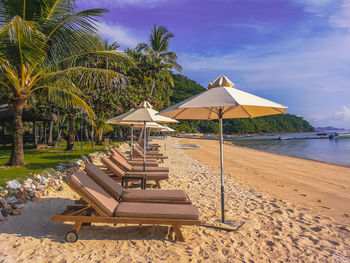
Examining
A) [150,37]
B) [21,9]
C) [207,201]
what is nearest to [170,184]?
[207,201]

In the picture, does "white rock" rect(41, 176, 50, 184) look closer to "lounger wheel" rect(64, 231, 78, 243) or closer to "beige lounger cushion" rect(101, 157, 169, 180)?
"beige lounger cushion" rect(101, 157, 169, 180)

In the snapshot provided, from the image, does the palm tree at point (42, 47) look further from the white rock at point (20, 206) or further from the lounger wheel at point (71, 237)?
the lounger wheel at point (71, 237)

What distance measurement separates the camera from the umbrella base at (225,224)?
3.60m

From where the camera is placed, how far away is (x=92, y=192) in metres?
3.17

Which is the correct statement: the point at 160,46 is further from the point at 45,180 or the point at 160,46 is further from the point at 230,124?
the point at 230,124

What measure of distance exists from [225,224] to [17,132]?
227 inches

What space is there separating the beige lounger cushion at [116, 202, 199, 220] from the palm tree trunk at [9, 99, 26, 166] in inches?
179

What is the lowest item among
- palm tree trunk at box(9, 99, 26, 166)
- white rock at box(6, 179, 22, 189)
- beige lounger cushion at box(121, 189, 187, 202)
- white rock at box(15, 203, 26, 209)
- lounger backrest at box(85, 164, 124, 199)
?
white rock at box(15, 203, 26, 209)

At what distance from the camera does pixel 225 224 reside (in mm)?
3727

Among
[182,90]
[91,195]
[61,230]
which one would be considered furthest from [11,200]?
[182,90]

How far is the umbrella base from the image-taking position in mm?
3596

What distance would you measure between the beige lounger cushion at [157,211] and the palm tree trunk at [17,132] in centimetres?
454

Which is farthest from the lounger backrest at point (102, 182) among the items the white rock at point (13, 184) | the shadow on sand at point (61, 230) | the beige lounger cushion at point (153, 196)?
the white rock at point (13, 184)

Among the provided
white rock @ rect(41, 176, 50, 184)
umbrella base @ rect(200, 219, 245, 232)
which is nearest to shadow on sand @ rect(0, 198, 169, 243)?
umbrella base @ rect(200, 219, 245, 232)
